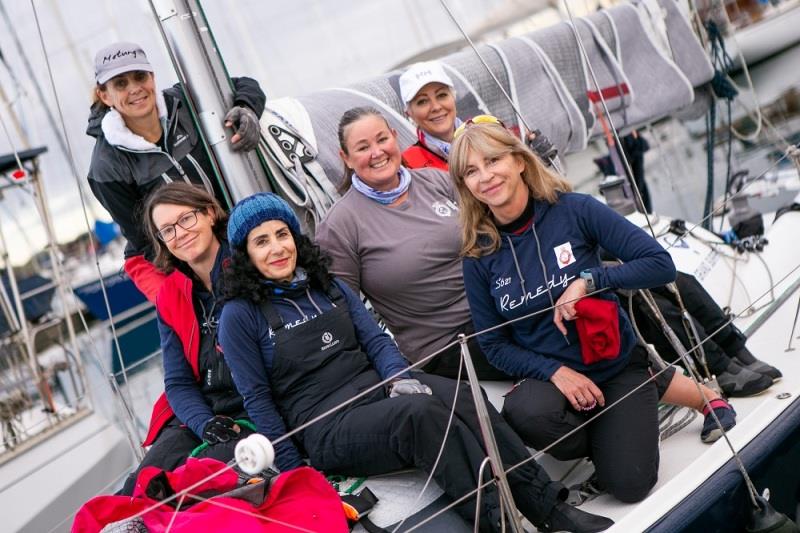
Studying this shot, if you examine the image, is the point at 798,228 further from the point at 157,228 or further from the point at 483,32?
the point at 483,32

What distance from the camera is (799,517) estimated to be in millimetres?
2730

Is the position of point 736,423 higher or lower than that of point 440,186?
lower

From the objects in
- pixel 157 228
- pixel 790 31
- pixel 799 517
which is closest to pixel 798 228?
pixel 799 517

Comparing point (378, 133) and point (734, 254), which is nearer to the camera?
point (378, 133)

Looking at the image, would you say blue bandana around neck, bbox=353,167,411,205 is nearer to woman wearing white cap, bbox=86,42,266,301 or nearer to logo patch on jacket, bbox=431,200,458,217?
logo patch on jacket, bbox=431,200,458,217

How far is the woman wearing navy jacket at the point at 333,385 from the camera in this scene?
2.26m

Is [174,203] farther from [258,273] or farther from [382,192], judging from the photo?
[382,192]

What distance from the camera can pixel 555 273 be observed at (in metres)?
2.55

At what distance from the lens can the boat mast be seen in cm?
310

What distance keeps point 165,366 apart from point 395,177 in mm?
947

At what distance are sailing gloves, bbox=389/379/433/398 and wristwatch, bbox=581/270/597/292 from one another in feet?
1.67

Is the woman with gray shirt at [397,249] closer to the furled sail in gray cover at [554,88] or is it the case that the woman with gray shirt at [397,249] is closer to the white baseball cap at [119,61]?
the furled sail in gray cover at [554,88]

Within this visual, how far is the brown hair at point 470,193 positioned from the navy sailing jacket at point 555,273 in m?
0.03

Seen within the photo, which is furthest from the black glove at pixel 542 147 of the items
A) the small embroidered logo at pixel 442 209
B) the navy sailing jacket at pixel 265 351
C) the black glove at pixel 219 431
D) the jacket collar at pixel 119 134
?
the black glove at pixel 219 431
